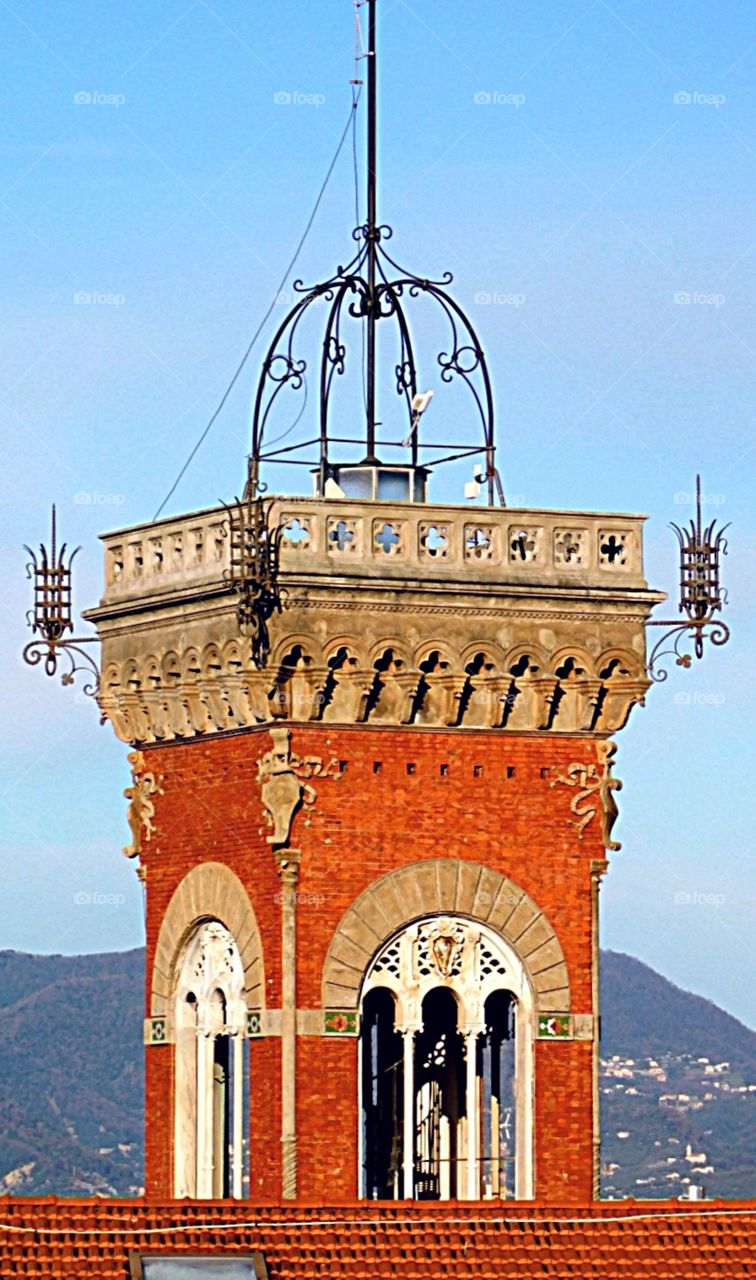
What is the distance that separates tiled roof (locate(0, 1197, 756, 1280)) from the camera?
4050 cm

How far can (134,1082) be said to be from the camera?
5906 inches

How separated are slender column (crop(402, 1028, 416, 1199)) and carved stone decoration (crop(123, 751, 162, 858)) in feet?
13.9

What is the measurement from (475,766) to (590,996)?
8.77ft

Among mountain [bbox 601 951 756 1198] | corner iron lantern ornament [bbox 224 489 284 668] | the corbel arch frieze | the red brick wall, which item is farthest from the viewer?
mountain [bbox 601 951 756 1198]

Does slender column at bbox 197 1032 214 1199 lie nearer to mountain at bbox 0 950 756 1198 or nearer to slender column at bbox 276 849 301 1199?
slender column at bbox 276 849 301 1199

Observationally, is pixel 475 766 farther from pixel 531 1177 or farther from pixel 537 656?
pixel 531 1177

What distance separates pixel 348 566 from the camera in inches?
1762

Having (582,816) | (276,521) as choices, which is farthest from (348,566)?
(582,816)

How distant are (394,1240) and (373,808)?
19.3 ft

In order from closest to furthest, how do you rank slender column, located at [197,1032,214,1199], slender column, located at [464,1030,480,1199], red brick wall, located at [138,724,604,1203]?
red brick wall, located at [138,724,604,1203]
slender column, located at [464,1030,480,1199]
slender column, located at [197,1032,214,1199]

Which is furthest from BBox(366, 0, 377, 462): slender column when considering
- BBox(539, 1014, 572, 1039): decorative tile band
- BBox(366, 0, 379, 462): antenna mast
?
BBox(539, 1014, 572, 1039): decorative tile band

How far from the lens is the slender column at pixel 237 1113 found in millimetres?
45344

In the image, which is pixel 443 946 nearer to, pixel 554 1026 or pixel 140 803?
pixel 554 1026

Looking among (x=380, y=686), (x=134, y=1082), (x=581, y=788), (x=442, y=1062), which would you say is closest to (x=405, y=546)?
(x=380, y=686)
